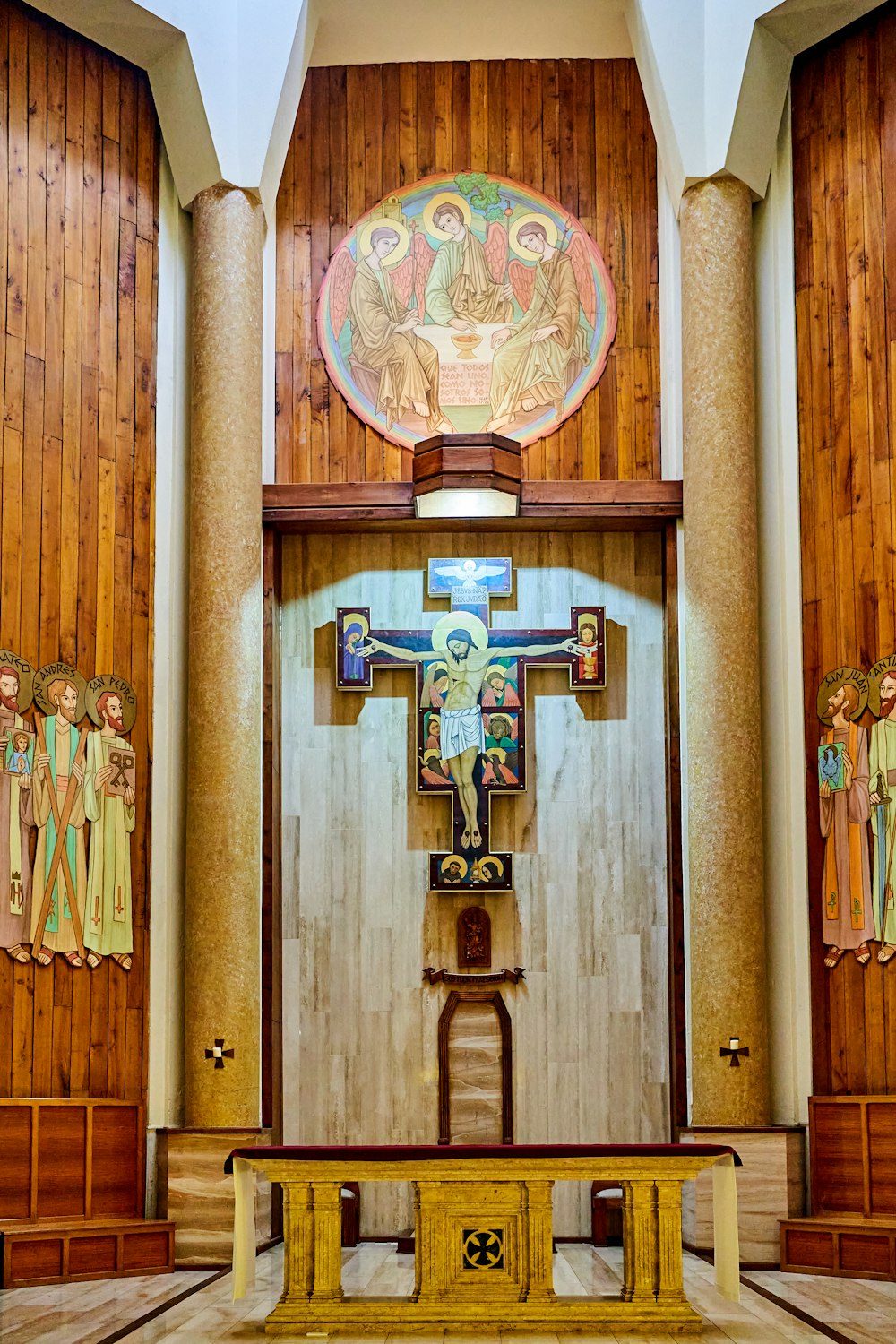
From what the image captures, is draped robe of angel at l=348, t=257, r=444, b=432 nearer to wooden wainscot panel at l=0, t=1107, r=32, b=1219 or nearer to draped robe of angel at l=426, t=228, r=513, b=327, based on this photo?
draped robe of angel at l=426, t=228, r=513, b=327

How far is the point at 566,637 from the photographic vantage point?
8.74 m

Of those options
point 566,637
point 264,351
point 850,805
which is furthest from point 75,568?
point 850,805

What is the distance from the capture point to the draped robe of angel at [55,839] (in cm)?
736

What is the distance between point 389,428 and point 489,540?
825mm

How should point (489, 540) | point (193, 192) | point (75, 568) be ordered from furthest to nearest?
point (489, 540)
point (193, 192)
point (75, 568)

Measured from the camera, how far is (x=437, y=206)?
29.9 ft

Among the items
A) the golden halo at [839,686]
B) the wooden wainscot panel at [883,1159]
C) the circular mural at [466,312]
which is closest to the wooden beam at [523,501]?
the circular mural at [466,312]

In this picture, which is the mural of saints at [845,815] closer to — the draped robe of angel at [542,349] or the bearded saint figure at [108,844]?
the draped robe of angel at [542,349]

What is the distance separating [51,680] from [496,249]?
11.8 feet

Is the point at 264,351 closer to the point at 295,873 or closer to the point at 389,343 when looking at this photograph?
the point at 389,343

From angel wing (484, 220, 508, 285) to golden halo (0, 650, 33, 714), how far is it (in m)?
3.52

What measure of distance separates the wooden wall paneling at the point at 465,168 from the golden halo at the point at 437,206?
161mm

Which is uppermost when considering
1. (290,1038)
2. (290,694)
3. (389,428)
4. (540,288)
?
(540,288)

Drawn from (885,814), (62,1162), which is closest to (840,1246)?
(885,814)
